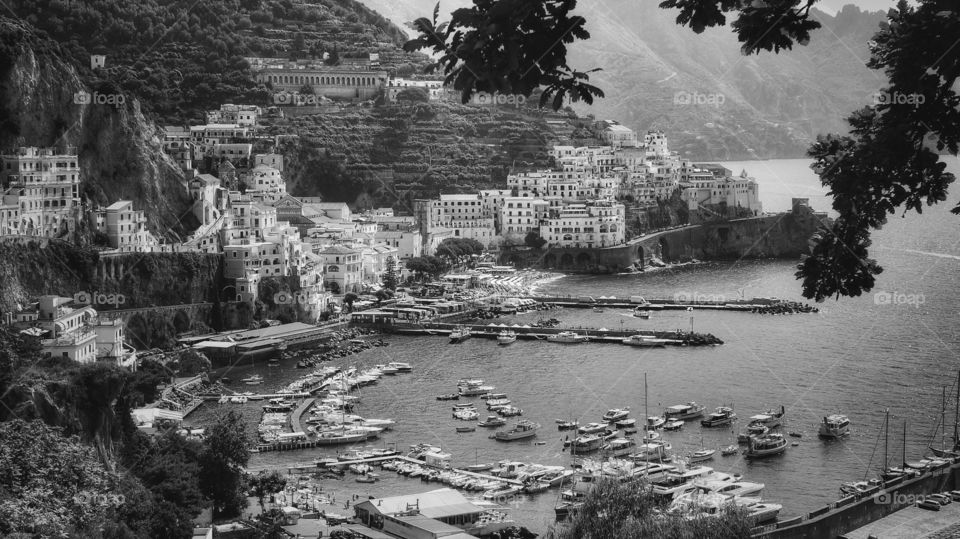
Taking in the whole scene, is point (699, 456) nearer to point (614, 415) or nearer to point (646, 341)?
point (614, 415)

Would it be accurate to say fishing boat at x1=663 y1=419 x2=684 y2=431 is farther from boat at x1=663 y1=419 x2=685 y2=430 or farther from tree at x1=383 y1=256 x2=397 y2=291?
tree at x1=383 y1=256 x2=397 y2=291

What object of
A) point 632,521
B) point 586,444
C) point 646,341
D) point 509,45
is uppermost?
point 509,45

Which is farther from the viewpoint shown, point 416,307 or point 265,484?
point 416,307

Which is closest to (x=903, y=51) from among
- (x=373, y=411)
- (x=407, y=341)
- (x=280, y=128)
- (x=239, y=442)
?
(x=239, y=442)

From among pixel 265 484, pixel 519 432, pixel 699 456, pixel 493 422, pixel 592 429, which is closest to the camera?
pixel 265 484

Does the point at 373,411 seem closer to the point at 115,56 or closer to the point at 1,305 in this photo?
the point at 1,305

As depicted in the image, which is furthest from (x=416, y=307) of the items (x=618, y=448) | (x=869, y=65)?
(x=869, y=65)

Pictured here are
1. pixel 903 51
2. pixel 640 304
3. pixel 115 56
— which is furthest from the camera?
pixel 115 56

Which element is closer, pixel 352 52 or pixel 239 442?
pixel 239 442
